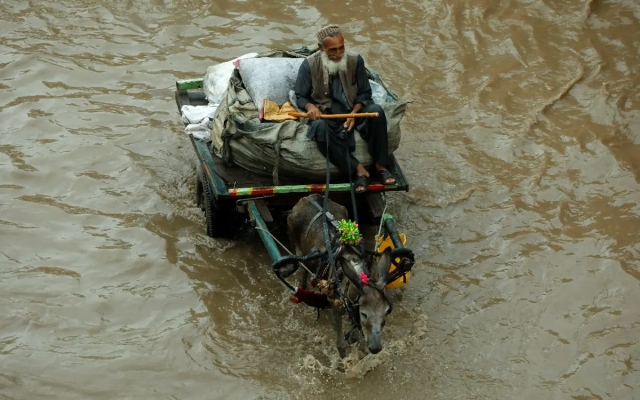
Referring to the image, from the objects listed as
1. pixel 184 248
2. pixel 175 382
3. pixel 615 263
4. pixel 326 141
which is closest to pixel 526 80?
pixel 615 263

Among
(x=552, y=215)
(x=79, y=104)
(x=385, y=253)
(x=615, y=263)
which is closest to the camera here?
(x=385, y=253)

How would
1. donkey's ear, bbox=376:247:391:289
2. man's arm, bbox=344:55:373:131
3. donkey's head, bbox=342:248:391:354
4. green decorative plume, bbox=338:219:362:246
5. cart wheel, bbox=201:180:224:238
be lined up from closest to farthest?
donkey's head, bbox=342:248:391:354, donkey's ear, bbox=376:247:391:289, green decorative plume, bbox=338:219:362:246, man's arm, bbox=344:55:373:131, cart wheel, bbox=201:180:224:238

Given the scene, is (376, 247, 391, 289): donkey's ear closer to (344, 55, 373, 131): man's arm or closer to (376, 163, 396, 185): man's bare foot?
(376, 163, 396, 185): man's bare foot

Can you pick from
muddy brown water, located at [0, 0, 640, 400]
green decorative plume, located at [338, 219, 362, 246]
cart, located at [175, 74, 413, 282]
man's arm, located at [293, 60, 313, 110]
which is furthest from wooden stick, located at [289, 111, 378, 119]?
muddy brown water, located at [0, 0, 640, 400]

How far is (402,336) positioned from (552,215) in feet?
7.82

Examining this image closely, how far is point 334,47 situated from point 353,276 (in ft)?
7.89

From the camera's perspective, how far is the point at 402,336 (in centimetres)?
669

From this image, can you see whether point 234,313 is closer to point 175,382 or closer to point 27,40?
point 175,382

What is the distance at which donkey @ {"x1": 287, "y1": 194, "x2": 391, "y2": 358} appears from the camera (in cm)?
568

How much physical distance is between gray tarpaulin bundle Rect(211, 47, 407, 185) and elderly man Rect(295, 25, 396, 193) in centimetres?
9

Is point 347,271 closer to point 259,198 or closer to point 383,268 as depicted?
point 383,268

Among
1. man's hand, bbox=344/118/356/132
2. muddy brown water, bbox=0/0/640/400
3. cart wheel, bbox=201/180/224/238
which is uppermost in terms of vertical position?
man's hand, bbox=344/118/356/132

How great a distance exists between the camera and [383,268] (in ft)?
19.2

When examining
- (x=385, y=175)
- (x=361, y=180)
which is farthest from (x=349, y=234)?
(x=385, y=175)
